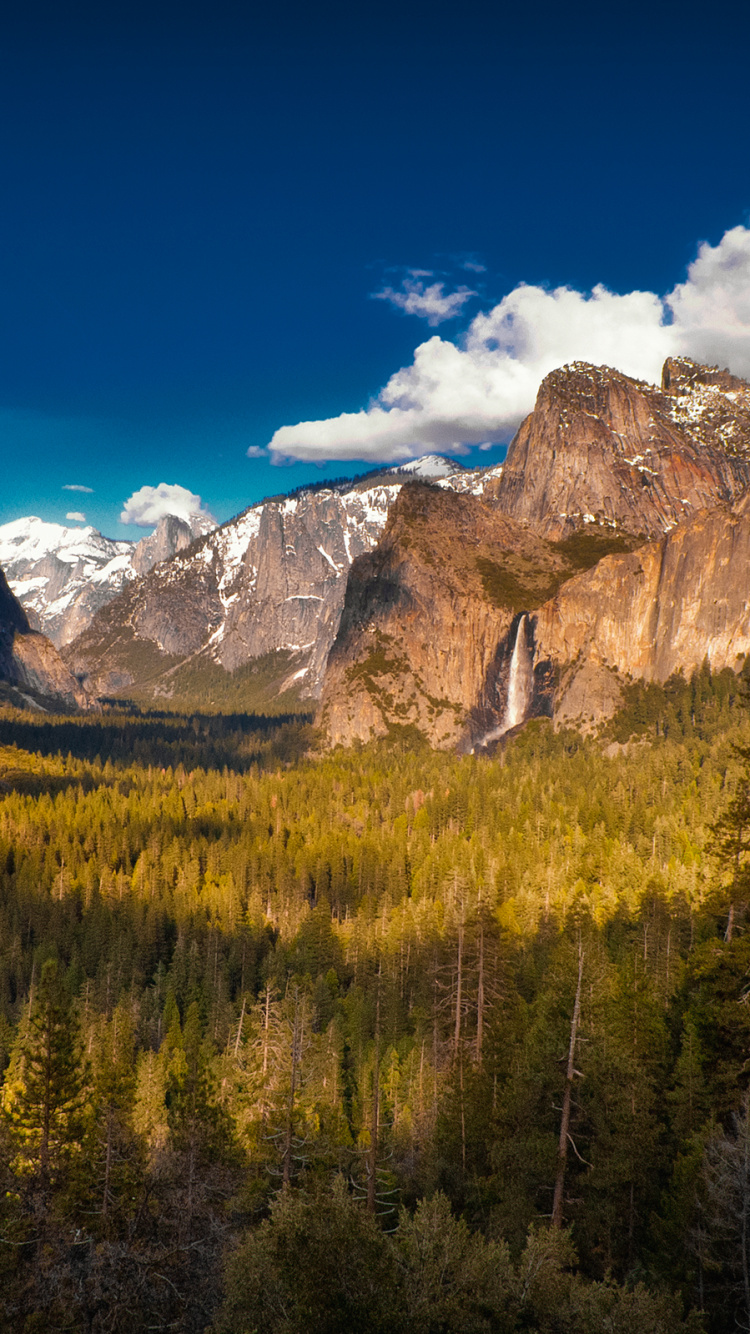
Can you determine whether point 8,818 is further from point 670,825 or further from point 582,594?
point 582,594

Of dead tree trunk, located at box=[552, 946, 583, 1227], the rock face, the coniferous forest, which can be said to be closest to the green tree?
the coniferous forest

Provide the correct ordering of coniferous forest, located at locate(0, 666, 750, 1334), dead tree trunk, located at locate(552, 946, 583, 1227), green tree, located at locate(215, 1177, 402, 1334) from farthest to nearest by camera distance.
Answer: dead tree trunk, located at locate(552, 946, 583, 1227) → coniferous forest, located at locate(0, 666, 750, 1334) → green tree, located at locate(215, 1177, 402, 1334)

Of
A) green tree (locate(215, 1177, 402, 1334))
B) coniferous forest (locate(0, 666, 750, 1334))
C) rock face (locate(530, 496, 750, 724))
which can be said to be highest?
rock face (locate(530, 496, 750, 724))

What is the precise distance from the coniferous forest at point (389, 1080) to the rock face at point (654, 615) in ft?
217

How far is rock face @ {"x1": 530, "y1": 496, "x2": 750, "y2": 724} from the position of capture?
550ft

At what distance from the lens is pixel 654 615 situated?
183 metres

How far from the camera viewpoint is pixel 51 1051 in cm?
3130

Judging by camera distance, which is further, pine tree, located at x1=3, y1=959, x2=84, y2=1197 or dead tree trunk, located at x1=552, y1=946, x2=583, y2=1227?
pine tree, located at x1=3, y1=959, x2=84, y2=1197

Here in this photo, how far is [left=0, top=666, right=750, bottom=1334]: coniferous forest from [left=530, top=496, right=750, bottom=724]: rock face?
66104 millimetres

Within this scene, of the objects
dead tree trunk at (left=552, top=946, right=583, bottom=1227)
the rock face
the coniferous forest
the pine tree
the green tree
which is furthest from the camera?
the rock face

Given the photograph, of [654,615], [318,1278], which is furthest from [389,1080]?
[654,615]

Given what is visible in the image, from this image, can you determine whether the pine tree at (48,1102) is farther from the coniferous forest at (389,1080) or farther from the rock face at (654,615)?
the rock face at (654,615)

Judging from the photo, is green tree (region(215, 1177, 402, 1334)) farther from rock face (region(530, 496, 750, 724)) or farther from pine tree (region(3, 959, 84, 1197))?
rock face (region(530, 496, 750, 724))

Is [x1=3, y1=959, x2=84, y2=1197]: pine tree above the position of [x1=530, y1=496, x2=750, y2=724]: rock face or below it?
below
